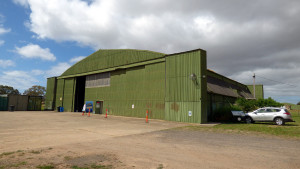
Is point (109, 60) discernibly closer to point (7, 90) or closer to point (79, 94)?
point (79, 94)

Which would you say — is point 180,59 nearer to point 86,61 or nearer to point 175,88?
point 175,88

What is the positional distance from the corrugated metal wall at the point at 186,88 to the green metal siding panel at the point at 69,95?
2371 cm

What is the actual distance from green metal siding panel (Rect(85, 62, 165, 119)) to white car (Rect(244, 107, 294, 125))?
31.5 ft

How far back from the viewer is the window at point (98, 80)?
3111 cm

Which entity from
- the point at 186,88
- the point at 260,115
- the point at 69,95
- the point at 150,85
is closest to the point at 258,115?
the point at 260,115

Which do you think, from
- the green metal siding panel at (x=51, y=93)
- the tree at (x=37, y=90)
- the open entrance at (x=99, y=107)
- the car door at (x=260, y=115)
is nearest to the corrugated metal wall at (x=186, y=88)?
the car door at (x=260, y=115)

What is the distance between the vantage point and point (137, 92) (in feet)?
83.9

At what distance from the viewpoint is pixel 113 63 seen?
29.9 m

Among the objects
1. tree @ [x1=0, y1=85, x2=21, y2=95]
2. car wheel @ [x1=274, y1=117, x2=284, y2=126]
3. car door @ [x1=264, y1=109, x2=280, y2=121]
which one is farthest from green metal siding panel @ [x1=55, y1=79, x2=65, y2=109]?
tree @ [x1=0, y1=85, x2=21, y2=95]

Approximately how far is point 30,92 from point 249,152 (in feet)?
351

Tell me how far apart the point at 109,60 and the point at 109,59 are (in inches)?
6.8

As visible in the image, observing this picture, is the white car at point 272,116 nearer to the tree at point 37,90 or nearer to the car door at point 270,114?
the car door at point 270,114

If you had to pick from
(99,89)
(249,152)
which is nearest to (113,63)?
(99,89)

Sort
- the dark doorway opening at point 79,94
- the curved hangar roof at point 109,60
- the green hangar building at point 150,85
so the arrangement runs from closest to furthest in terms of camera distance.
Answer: the green hangar building at point 150,85, the curved hangar roof at point 109,60, the dark doorway opening at point 79,94
